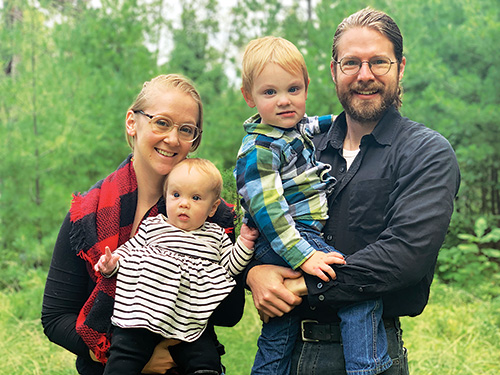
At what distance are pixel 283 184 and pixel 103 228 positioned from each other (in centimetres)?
76

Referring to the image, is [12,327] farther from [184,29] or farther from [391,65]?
[184,29]

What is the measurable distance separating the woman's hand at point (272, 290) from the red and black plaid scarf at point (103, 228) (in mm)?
305

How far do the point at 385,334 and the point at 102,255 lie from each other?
44.1 inches

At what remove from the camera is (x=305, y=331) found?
2088 mm

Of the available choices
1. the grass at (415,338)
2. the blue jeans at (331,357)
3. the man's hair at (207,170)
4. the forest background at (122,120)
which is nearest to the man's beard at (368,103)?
the man's hair at (207,170)

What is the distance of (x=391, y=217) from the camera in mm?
1970

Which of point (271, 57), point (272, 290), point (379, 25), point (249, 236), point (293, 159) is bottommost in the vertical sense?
point (272, 290)

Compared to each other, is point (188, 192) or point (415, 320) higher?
point (188, 192)

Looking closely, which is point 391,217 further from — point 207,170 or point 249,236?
point 207,170

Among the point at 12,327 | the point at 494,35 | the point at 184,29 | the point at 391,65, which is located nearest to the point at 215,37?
the point at 184,29

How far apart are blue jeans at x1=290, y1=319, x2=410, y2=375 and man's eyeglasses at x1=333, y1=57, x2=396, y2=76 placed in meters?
1.01

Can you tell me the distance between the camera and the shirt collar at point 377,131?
2158mm

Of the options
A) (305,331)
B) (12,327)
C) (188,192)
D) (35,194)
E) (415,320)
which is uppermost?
(188,192)

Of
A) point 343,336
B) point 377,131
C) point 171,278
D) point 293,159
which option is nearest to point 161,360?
point 171,278
